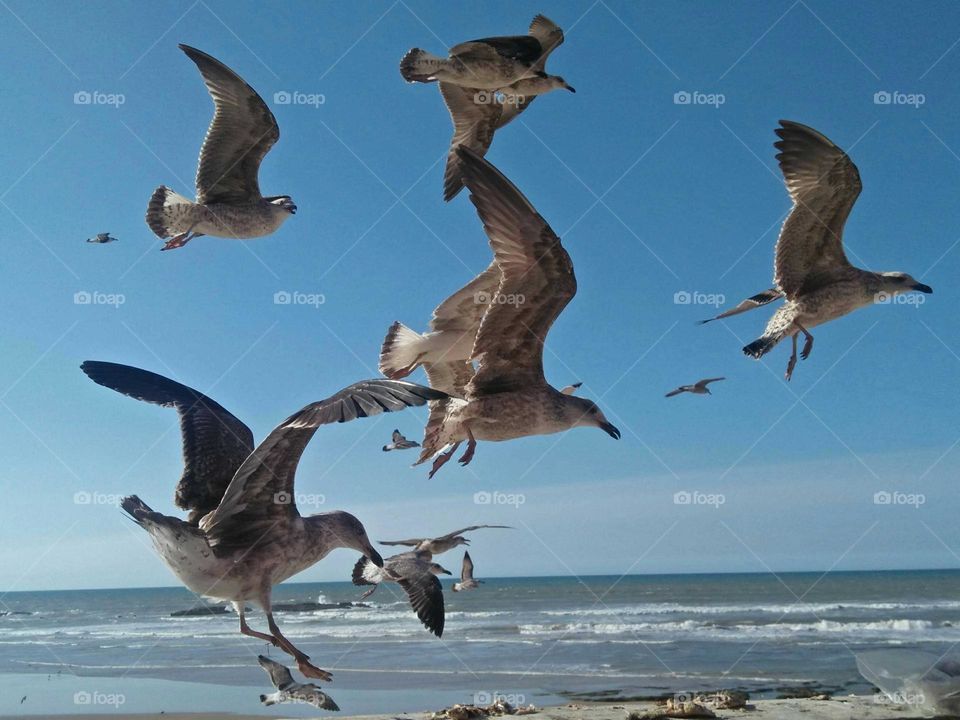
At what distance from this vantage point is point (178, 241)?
28.2ft

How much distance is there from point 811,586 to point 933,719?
38899 millimetres

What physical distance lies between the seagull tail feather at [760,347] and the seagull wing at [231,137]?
481 cm

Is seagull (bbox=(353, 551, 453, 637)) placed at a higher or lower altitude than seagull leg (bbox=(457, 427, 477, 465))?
lower

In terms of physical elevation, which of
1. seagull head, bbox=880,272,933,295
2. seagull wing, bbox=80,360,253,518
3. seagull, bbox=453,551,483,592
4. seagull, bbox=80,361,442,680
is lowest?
seagull, bbox=453,551,483,592

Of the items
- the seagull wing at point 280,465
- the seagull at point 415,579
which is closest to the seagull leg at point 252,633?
the seagull wing at point 280,465

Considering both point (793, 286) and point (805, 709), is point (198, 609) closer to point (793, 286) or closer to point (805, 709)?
point (805, 709)

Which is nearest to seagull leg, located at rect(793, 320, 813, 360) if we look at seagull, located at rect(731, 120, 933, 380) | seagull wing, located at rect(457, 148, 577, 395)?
seagull, located at rect(731, 120, 933, 380)

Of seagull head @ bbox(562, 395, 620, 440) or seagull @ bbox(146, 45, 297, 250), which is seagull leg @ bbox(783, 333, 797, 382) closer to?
seagull head @ bbox(562, 395, 620, 440)

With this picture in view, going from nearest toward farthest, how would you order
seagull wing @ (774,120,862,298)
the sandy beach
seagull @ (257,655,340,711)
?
seagull @ (257,655,340,711) → seagull wing @ (774,120,862,298) → the sandy beach

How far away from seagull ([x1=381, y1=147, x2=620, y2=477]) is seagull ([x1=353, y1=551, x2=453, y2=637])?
0.64m

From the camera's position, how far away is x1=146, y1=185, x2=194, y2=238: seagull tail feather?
8789 millimetres

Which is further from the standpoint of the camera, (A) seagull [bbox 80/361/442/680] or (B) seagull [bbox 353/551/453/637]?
(B) seagull [bbox 353/551/453/637]

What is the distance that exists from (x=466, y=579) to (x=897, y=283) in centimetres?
517

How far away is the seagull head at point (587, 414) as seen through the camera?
6578 millimetres
